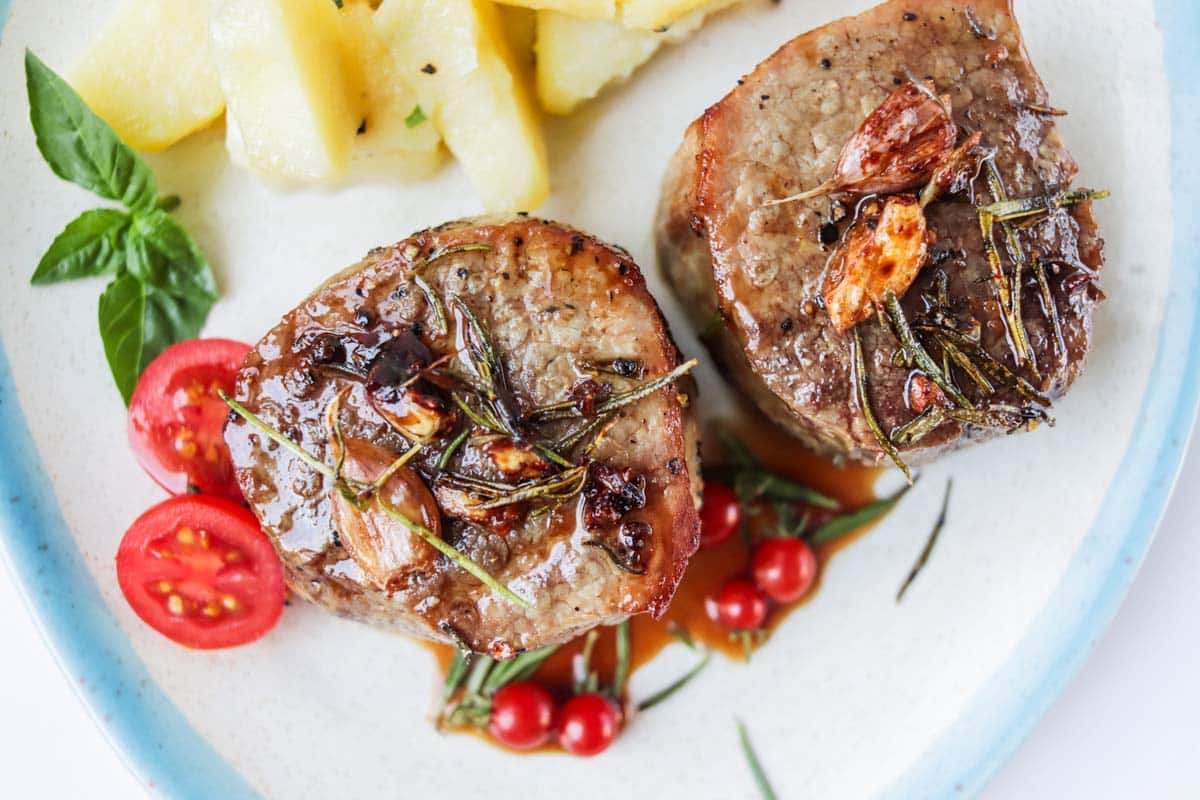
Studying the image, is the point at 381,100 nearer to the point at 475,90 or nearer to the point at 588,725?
the point at 475,90

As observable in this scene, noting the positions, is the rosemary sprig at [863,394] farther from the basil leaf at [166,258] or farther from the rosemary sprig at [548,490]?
the basil leaf at [166,258]

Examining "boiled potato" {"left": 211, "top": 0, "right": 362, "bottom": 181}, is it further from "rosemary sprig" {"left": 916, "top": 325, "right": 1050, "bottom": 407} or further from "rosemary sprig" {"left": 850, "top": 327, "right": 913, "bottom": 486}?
"rosemary sprig" {"left": 916, "top": 325, "right": 1050, "bottom": 407}

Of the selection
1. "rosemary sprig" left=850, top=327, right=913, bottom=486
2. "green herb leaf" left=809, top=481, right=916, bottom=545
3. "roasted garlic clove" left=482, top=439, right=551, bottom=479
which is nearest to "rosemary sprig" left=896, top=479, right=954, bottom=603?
"green herb leaf" left=809, top=481, right=916, bottom=545

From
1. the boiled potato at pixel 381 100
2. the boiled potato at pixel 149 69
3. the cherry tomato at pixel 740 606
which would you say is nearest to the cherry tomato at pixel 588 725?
the cherry tomato at pixel 740 606

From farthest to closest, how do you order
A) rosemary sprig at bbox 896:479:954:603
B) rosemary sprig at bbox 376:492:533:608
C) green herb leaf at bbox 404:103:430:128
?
rosemary sprig at bbox 896:479:954:603 → green herb leaf at bbox 404:103:430:128 → rosemary sprig at bbox 376:492:533:608

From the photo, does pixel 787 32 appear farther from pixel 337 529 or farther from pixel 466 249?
pixel 337 529

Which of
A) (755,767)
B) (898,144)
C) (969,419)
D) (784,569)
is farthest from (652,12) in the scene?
(755,767)
